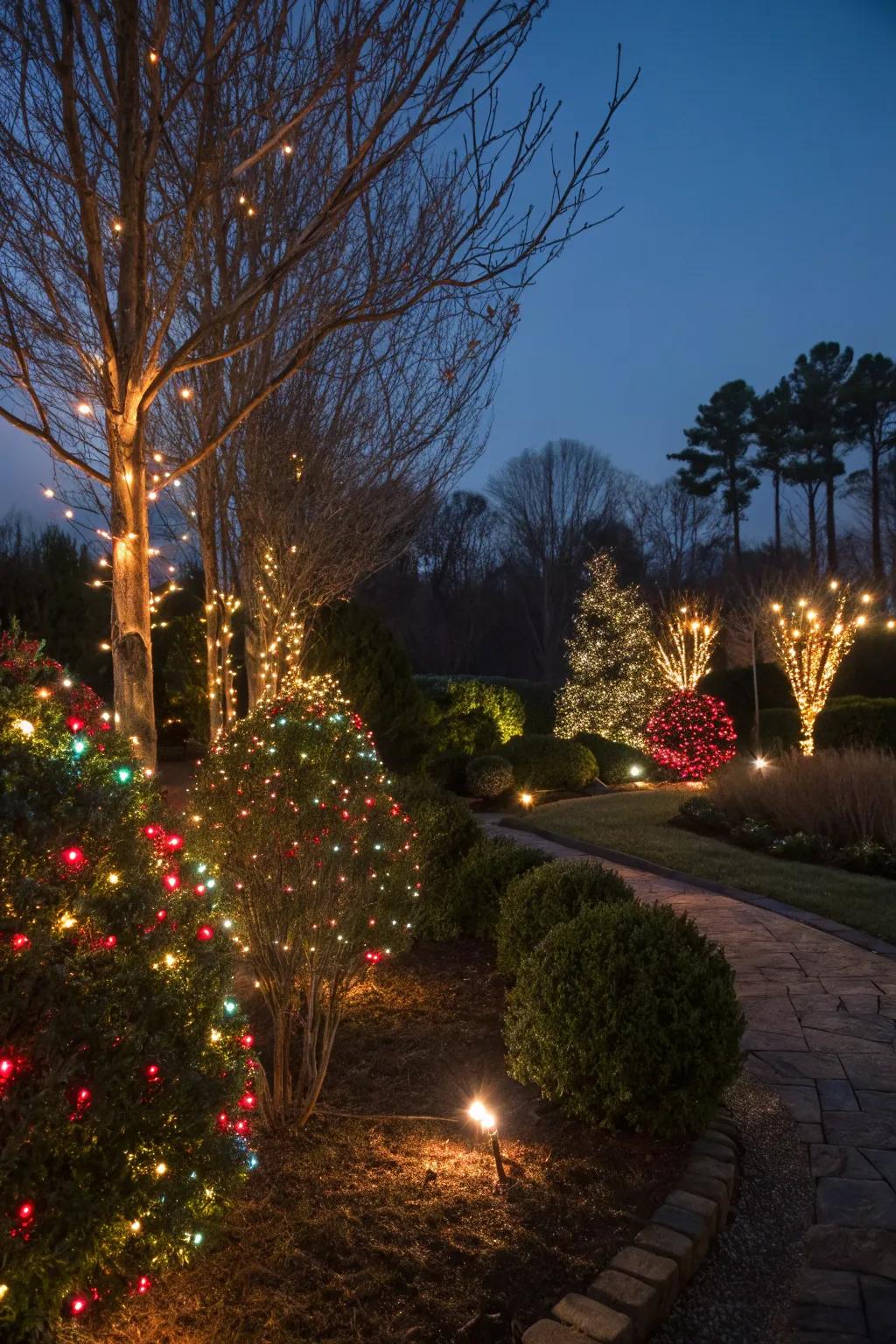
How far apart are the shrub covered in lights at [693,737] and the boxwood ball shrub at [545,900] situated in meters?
9.80

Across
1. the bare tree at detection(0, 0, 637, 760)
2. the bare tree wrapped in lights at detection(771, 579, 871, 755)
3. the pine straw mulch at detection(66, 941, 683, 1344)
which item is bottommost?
the pine straw mulch at detection(66, 941, 683, 1344)

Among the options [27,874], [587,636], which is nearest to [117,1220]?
[27,874]

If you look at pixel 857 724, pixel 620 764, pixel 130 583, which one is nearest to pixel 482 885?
pixel 130 583

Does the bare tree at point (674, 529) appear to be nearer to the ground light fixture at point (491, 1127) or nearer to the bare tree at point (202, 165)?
the bare tree at point (202, 165)

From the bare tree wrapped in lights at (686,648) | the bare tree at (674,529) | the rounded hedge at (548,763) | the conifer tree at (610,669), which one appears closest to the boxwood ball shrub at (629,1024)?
the rounded hedge at (548,763)

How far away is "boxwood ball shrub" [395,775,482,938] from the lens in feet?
17.7

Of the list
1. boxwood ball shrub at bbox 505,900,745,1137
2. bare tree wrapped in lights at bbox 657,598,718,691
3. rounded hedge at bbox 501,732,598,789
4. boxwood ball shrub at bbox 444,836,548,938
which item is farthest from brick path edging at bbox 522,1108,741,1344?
bare tree wrapped in lights at bbox 657,598,718,691

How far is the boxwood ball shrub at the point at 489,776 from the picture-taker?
13094 millimetres

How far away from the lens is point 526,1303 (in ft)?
7.25

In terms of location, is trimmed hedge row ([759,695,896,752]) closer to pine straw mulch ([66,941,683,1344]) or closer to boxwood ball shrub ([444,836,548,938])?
boxwood ball shrub ([444,836,548,938])

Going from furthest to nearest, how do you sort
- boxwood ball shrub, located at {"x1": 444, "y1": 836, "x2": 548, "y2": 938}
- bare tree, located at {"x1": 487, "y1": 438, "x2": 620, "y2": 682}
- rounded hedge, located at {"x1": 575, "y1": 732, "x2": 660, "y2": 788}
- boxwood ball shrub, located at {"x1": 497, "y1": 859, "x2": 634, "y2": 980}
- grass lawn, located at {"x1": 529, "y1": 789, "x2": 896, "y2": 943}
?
bare tree, located at {"x1": 487, "y1": 438, "x2": 620, "y2": 682}
rounded hedge, located at {"x1": 575, "y1": 732, "x2": 660, "y2": 788}
grass lawn, located at {"x1": 529, "y1": 789, "x2": 896, "y2": 943}
boxwood ball shrub, located at {"x1": 444, "y1": 836, "x2": 548, "y2": 938}
boxwood ball shrub, located at {"x1": 497, "y1": 859, "x2": 634, "y2": 980}

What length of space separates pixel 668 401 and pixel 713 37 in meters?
82.1

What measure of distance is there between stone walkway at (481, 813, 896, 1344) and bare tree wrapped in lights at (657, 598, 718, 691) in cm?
1104

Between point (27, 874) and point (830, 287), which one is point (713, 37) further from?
point (830, 287)
